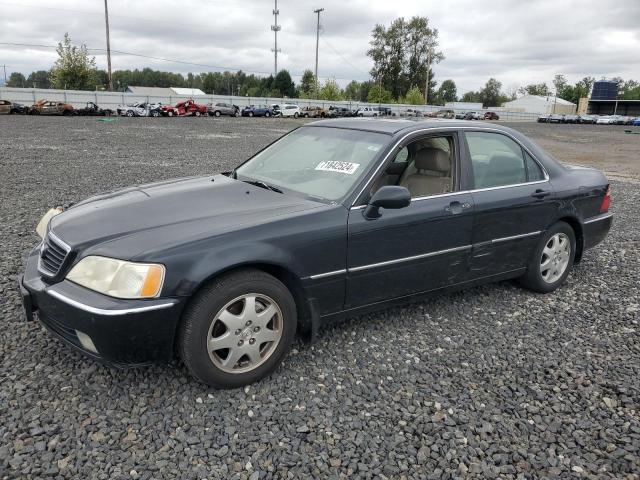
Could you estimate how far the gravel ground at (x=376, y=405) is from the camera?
2438mm

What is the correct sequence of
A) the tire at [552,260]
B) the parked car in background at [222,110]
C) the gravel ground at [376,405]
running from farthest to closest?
the parked car in background at [222,110], the tire at [552,260], the gravel ground at [376,405]

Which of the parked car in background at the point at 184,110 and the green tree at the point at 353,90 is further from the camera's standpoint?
the green tree at the point at 353,90

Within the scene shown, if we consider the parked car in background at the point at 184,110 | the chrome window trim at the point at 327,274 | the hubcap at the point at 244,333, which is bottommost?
the hubcap at the point at 244,333

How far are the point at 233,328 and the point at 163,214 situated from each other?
85 centimetres

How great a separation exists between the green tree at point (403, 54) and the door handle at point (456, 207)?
92192 mm

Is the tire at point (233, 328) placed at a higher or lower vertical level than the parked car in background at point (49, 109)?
lower

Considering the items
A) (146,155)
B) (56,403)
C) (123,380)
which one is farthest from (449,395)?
(146,155)

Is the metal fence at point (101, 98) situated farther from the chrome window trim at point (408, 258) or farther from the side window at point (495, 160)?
the chrome window trim at point (408, 258)

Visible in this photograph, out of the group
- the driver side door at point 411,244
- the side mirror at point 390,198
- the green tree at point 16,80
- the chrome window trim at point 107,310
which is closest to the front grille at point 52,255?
the chrome window trim at point 107,310

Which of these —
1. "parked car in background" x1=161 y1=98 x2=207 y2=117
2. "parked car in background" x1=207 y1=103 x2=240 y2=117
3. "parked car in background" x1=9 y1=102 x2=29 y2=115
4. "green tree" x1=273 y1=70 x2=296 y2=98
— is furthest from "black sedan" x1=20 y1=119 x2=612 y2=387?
"green tree" x1=273 y1=70 x2=296 y2=98

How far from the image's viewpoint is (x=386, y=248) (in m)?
3.41

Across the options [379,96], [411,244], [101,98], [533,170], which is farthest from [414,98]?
[411,244]

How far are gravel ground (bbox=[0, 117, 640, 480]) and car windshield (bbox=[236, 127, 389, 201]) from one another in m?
1.09

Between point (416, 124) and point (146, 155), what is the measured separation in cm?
1178
